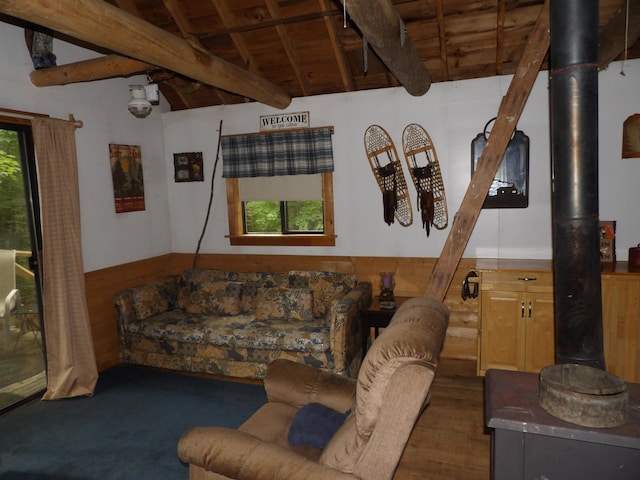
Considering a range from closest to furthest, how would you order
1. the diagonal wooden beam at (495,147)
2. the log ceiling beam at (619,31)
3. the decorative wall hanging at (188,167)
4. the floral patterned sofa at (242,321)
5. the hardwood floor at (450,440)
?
the hardwood floor at (450,440)
the log ceiling beam at (619,31)
the diagonal wooden beam at (495,147)
the floral patterned sofa at (242,321)
the decorative wall hanging at (188,167)

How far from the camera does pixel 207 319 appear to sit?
412 cm

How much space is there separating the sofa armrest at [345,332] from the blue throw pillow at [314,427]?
52.6 inches

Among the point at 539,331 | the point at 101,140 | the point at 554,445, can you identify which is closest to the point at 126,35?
the point at 101,140

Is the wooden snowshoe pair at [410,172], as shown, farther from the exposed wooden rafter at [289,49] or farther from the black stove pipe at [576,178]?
the black stove pipe at [576,178]

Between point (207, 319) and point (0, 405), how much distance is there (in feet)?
5.54

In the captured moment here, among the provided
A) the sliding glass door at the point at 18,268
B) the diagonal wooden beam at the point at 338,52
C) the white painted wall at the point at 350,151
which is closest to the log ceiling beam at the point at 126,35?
the diagonal wooden beam at the point at 338,52

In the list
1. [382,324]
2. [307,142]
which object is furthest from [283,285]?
[307,142]

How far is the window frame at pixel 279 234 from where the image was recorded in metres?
4.42

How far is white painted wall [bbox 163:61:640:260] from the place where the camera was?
362cm

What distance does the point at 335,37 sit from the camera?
369 cm

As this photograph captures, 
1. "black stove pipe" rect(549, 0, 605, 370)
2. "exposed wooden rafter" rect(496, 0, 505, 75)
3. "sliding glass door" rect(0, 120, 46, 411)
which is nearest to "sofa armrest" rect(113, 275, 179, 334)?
"sliding glass door" rect(0, 120, 46, 411)

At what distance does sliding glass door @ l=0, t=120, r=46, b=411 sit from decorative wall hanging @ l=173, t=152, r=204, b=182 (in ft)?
5.28

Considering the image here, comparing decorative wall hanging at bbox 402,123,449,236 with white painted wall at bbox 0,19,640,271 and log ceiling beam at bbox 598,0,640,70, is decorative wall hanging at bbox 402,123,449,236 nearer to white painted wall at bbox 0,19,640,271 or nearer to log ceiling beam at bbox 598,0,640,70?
white painted wall at bbox 0,19,640,271

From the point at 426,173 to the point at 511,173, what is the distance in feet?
2.41
